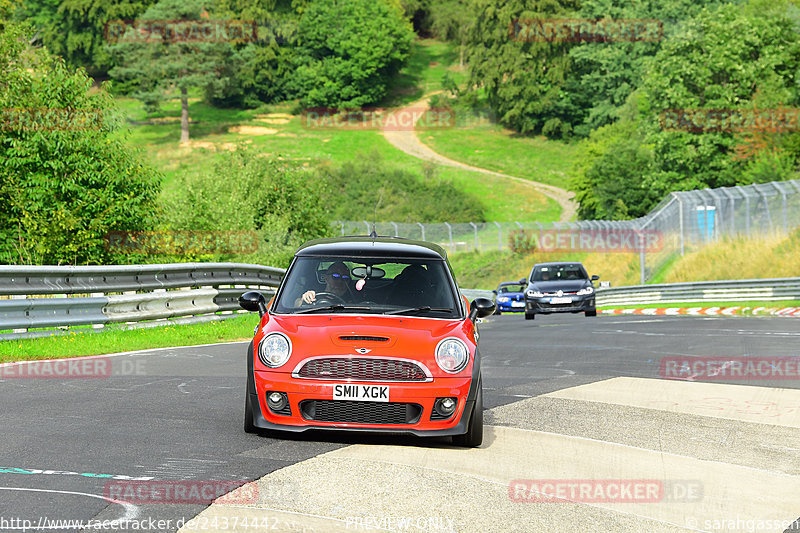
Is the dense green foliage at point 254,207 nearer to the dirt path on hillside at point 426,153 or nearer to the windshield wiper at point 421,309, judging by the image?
the windshield wiper at point 421,309

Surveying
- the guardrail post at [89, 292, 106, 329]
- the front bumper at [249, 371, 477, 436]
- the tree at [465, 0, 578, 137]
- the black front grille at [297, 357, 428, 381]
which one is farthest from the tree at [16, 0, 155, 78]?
the black front grille at [297, 357, 428, 381]

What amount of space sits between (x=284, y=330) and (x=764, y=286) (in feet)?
96.5

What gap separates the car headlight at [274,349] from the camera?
25.9 feet

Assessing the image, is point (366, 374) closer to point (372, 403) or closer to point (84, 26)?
point (372, 403)

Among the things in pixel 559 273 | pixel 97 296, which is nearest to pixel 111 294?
pixel 97 296

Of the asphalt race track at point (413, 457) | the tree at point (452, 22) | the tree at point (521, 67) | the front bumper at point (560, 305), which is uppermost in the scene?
the tree at point (452, 22)

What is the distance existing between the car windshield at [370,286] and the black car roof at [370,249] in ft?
0.17

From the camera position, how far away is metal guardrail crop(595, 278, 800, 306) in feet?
112

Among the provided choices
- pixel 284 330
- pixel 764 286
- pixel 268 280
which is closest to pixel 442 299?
pixel 284 330

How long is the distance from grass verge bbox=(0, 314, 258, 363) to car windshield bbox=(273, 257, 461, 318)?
18.6 ft

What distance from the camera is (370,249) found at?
925cm

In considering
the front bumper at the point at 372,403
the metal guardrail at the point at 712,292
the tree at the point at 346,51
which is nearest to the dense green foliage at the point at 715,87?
the metal guardrail at the point at 712,292

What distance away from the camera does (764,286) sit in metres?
34.9

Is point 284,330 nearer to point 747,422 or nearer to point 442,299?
point 442,299
